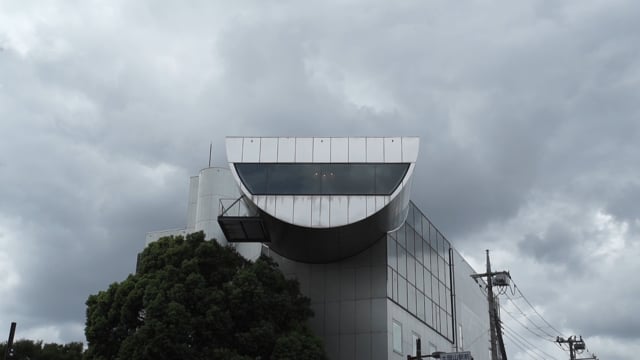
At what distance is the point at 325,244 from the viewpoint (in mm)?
34031

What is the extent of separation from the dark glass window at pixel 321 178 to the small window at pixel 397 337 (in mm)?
7932

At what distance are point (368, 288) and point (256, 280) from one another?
22.7 feet

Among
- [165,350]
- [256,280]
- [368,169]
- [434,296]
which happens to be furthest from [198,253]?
[434,296]

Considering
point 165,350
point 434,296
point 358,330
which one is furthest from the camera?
point 434,296

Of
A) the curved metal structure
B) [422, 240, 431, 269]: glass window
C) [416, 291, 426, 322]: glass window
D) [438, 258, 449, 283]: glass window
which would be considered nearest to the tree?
the curved metal structure

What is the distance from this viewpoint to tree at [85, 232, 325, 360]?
95.9 ft

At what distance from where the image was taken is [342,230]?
1282 inches

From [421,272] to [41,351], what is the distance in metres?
23.1

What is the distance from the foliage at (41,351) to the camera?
137ft

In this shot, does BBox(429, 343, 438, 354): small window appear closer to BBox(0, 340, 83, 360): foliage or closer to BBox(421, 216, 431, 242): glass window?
BBox(421, 216, 431, 242): glass window

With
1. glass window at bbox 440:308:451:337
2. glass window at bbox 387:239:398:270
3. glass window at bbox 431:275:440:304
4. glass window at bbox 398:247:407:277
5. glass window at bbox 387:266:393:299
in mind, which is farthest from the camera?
glass window at bbox 440:308:451:337

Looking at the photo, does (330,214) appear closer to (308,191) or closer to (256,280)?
(308,191)

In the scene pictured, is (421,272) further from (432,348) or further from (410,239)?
(432,348)

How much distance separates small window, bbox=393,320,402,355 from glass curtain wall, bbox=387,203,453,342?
4.15ft
